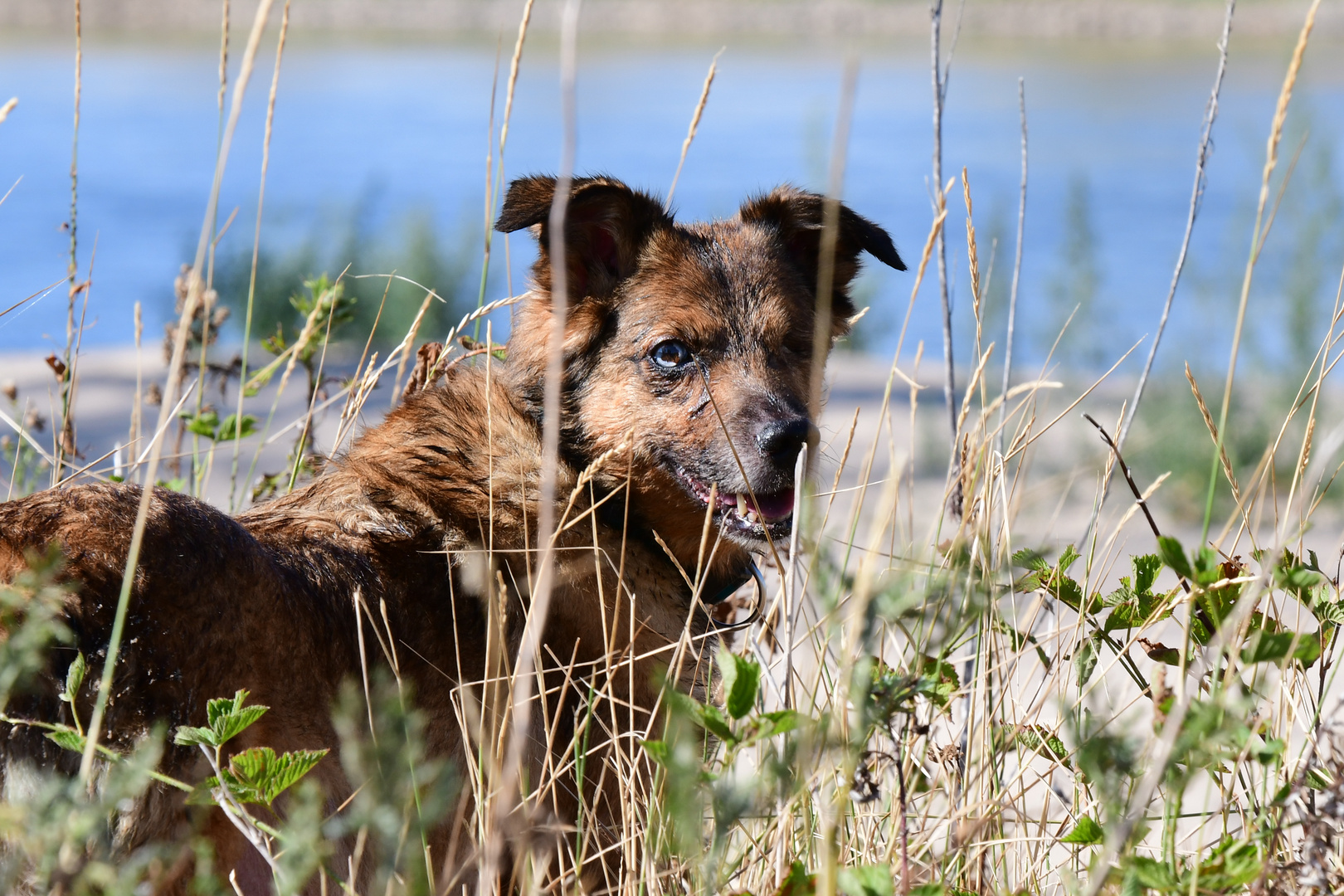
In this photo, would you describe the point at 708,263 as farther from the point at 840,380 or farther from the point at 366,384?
the point at 840,380

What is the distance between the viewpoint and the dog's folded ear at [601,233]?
3305 millimetres

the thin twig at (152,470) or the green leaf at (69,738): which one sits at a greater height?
the thin twig at (152,470)

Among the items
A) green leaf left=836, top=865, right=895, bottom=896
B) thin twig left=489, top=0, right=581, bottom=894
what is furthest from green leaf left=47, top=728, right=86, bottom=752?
green leaf left=836, top=865, right=895, bottom=896

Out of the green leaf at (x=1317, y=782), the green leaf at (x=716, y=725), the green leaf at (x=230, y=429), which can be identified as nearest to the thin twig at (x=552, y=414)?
the green leaf at (x=716, y=725)

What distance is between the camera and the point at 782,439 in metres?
3.06

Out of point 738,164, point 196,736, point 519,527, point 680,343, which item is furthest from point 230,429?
point 738,164

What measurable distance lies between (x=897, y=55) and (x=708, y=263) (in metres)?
35.4

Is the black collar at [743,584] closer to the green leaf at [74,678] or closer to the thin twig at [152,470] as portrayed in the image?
the thin twig at [152,470]

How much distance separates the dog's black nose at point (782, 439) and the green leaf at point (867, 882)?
1.47m

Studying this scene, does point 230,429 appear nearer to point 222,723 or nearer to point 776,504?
point 776,504

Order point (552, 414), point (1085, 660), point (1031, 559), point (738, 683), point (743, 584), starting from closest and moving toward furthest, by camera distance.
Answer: point (738, 683)
point (552, 414)
point (1085, 660)
point (1031, 559)
point (743, 584)

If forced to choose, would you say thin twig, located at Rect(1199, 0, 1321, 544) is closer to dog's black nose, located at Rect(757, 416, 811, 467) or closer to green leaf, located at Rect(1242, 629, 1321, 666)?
green leaf, located at Rect(1242, 629, 1321, 666)

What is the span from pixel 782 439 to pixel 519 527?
71 cm

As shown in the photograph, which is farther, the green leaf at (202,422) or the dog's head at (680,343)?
the green leaf at (202,422)
